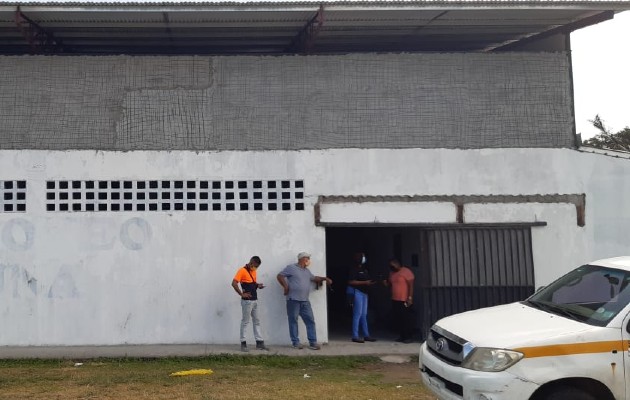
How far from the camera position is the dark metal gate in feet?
39.4

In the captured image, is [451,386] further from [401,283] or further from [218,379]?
[401,283]

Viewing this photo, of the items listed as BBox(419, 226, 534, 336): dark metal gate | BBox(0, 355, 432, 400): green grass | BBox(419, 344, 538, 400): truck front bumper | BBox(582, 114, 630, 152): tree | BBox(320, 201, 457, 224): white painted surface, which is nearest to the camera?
BBox(419, 344, 538, 400): truck front bumper

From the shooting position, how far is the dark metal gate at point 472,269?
39.4 ft

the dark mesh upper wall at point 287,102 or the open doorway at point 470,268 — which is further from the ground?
the dark mesh upper wall at point 287,102

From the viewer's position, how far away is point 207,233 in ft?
38.2

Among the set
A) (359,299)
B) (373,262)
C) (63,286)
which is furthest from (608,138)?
(63,286)

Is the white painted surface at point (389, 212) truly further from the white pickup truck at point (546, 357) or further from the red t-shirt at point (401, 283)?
the white pickup truck at point (546, 357)

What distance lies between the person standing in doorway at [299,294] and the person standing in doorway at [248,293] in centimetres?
47

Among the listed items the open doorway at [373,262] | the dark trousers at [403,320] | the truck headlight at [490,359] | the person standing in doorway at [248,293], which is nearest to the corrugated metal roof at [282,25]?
the open doorway at [373,262]

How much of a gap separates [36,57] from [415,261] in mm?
7296

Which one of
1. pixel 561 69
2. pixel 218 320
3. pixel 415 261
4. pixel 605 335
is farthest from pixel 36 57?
pixel 605 335

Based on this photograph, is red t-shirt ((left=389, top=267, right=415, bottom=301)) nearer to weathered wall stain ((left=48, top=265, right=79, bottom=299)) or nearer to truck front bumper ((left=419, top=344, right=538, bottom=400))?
weathered wall stain ((left=48, top=265, right=79, bottom=299))

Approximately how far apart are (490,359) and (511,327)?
454mm

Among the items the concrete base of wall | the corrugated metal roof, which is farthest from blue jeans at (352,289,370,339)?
the corrugated metal roof
